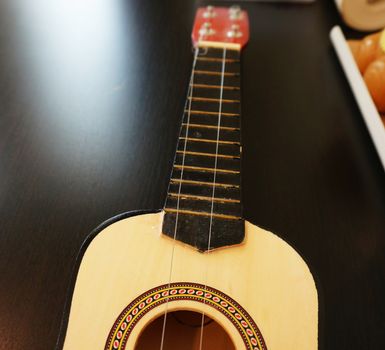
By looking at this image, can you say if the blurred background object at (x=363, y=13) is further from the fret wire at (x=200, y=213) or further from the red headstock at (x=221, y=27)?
the fret wire at (x=200, y=213)

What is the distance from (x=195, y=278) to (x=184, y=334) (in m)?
0.12

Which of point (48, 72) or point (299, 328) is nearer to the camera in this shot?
point (299, 328)

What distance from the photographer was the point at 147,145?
70 centimetres

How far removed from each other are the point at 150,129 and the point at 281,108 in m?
0.29

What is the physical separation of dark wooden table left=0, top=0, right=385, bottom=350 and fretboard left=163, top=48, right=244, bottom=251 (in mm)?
76

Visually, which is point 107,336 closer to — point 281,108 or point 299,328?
point 299,328

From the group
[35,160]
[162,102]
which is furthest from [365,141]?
[35,160]

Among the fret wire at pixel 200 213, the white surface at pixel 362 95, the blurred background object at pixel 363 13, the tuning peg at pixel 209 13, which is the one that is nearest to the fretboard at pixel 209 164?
the fret wire at pixel 200 213

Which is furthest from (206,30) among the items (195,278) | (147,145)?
(195,278)

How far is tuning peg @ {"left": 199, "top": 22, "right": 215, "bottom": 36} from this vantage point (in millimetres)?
769

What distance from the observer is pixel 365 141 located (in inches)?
28.8

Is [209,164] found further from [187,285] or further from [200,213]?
[187,285]

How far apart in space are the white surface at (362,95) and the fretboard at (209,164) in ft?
0.81

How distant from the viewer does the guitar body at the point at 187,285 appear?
0.44 meters
